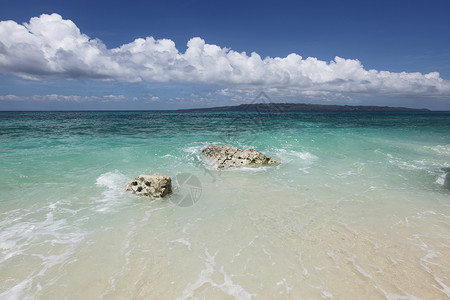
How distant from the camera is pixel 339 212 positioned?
21.6ft

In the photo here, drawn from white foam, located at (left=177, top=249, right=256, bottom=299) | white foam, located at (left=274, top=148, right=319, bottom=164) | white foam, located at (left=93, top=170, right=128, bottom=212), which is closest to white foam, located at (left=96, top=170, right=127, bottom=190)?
white foam, located at (left=93, top=170, right=128, bottom=212)

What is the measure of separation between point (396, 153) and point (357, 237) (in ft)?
43.7

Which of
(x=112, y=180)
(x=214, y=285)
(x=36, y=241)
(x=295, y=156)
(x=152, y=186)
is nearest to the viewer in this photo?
(x=214, y=285)

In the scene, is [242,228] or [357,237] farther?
[242,228]

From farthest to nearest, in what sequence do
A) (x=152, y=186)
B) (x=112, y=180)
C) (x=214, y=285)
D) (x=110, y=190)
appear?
(x=112, y=180)
(x=110, y=190)
(x=152, y=186)
(x=214, y=285)

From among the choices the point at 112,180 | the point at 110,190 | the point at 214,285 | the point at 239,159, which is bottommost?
the point at 214,285

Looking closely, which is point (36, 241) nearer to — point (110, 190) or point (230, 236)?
point (110, 190)

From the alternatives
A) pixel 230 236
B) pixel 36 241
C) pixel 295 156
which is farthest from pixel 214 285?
pixel 295 156

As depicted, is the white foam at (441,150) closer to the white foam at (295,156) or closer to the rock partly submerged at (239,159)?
the white foam at (295,156)

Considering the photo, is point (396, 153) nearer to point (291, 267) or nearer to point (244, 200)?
point (244, 200)

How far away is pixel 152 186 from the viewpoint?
7.70m

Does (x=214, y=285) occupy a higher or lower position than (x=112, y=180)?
lower

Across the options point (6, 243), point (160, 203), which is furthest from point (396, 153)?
point (6, 243)

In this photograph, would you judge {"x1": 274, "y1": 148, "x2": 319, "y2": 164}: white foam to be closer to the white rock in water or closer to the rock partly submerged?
the rock partly submerged
